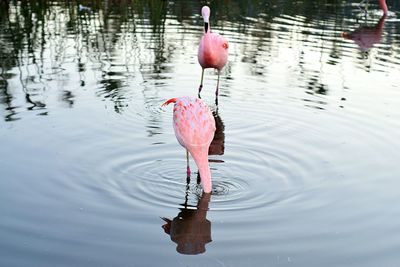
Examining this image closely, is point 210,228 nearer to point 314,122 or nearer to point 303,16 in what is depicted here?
point 314,122

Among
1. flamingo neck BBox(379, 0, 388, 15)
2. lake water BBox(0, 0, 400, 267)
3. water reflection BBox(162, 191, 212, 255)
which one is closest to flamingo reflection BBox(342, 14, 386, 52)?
lake water BBox(0, 0, 400, 267)

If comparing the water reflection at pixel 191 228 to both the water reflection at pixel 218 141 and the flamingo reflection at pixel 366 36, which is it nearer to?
the water reflection at pixel 218 141

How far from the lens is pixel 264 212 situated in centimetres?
512

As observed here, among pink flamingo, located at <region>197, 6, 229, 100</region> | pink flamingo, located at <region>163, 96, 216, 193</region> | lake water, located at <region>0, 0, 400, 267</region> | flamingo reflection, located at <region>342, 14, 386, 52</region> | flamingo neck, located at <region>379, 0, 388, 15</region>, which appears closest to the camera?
lake water, located at <region>0, 0, 400, 267</region>

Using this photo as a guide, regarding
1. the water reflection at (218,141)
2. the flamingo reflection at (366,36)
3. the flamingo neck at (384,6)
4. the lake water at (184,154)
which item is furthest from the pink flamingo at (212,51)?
the flamingo neck at (384,6)

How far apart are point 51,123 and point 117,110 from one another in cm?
93

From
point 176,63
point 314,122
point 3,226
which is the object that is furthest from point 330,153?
point 176,63

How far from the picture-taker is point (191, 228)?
495cm

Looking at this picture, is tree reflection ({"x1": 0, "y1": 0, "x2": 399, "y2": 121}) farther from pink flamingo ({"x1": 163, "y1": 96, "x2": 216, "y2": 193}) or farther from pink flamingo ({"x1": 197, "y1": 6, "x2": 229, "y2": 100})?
pink flamingo ({"x1": 163, "y1": 96, "x2": 216, "y2": 193})

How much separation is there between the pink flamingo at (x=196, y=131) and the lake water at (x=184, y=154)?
0.92 ft

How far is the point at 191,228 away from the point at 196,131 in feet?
2.97

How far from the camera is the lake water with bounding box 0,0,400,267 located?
4.62m

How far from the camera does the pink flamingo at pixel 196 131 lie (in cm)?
528

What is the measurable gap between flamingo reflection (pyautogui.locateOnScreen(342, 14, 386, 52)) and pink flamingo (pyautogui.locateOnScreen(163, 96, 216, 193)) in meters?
7.22
